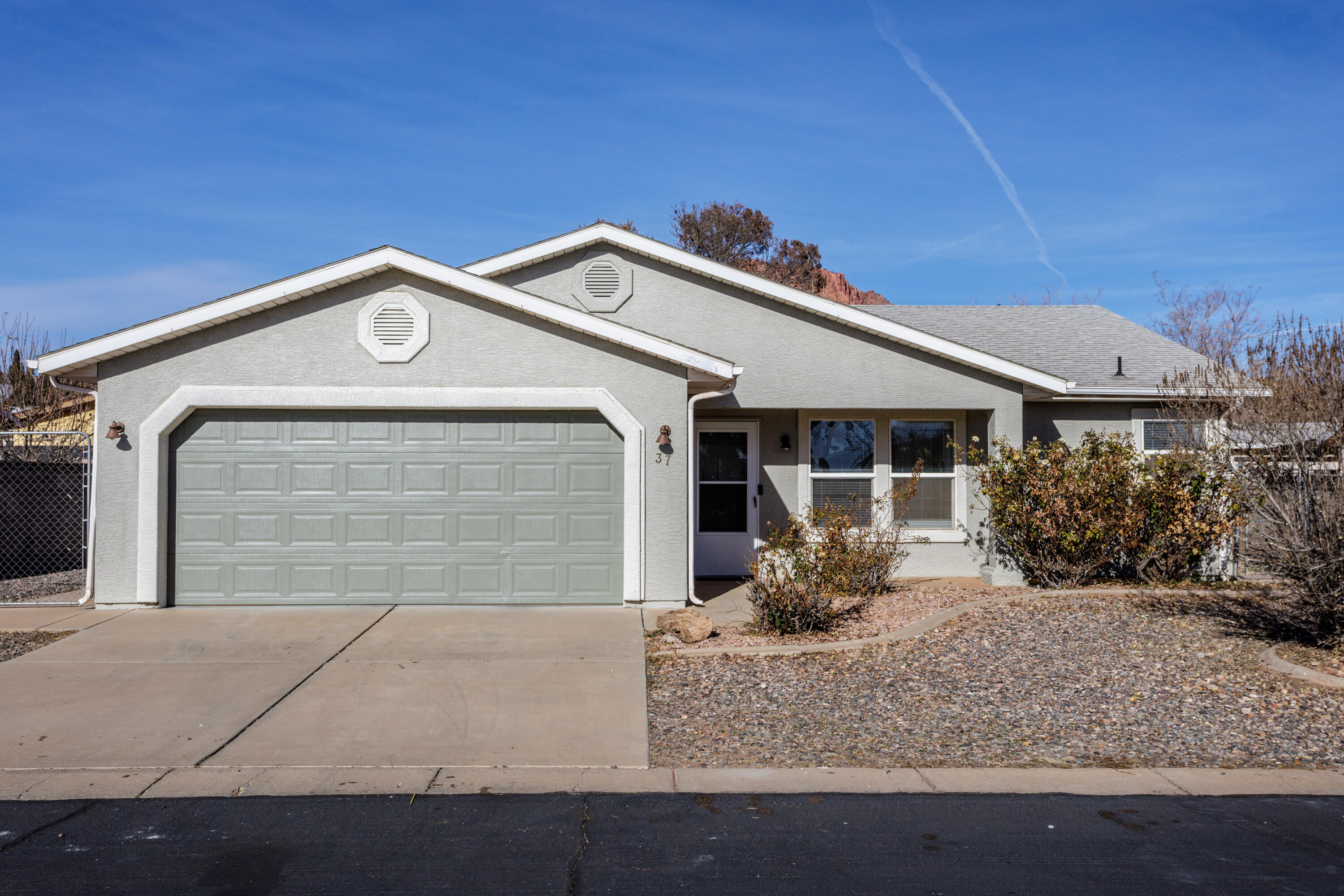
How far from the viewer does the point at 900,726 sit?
6391mm

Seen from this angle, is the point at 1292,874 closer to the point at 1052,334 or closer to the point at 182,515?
the point at 182,515

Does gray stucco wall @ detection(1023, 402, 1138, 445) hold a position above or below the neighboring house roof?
below

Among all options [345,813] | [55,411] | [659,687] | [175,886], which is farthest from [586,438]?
[55,411]

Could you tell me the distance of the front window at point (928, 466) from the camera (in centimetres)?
1274

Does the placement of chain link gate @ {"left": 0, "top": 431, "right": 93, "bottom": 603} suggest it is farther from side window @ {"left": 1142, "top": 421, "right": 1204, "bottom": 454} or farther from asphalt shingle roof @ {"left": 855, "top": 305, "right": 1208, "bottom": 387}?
side window @ {"left": 1142, "top": 421, "right": 1204, "bottom": 454}

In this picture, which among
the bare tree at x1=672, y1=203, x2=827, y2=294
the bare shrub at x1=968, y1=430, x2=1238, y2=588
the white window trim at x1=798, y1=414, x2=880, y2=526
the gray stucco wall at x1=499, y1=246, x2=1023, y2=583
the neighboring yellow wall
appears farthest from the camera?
the bare tree at x1=672, y1=203, x2=827, y2=294

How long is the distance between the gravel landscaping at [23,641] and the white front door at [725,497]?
744 centimetres

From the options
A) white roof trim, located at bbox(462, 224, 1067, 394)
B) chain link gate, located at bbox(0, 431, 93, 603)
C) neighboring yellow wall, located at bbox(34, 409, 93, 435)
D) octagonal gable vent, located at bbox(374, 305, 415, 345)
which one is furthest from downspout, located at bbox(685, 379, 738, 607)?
neighboring yellow wall, located at bbox(34, 409, 93, 435)

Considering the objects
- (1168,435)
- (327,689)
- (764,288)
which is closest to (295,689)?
(327,689)

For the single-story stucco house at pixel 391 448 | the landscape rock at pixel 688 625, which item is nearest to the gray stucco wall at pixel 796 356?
the single-story stucco house at pixel 391 448

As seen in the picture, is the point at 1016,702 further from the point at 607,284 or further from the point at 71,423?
the point at 71,423

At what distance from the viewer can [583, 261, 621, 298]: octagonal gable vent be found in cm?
1270

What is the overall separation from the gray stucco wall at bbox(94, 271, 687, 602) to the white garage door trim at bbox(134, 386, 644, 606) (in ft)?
0.27

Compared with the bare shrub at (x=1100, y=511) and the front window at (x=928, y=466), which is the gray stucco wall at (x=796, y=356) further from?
the bare shrub at (x=1100, y=511)
